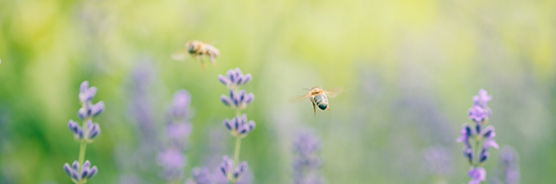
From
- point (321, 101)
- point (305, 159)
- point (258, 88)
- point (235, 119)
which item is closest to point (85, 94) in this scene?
point (235, 119)

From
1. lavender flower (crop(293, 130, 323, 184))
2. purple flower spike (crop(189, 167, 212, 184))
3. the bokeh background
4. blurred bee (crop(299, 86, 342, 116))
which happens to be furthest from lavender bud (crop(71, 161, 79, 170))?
the bokeh background

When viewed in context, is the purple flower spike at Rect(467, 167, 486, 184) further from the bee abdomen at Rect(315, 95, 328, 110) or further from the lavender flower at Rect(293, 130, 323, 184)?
the lavender flower at Rect(293, 130, 323, 184)

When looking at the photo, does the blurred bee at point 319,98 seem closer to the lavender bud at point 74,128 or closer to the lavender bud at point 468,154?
the lavender bud at point 468,154

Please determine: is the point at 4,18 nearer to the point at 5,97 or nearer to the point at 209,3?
the point at 5,97

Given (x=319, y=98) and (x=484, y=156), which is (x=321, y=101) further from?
(x=484, y=156)

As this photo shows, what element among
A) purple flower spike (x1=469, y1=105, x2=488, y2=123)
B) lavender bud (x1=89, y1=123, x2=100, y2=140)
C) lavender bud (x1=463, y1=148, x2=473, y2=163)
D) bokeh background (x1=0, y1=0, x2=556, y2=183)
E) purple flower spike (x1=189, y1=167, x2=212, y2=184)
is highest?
bokeh background (x1=0, y1=0, x2=556, y2=183)

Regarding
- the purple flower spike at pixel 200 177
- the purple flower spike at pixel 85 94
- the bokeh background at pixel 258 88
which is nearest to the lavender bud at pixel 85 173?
the purple flower spike at pixel 85 94
